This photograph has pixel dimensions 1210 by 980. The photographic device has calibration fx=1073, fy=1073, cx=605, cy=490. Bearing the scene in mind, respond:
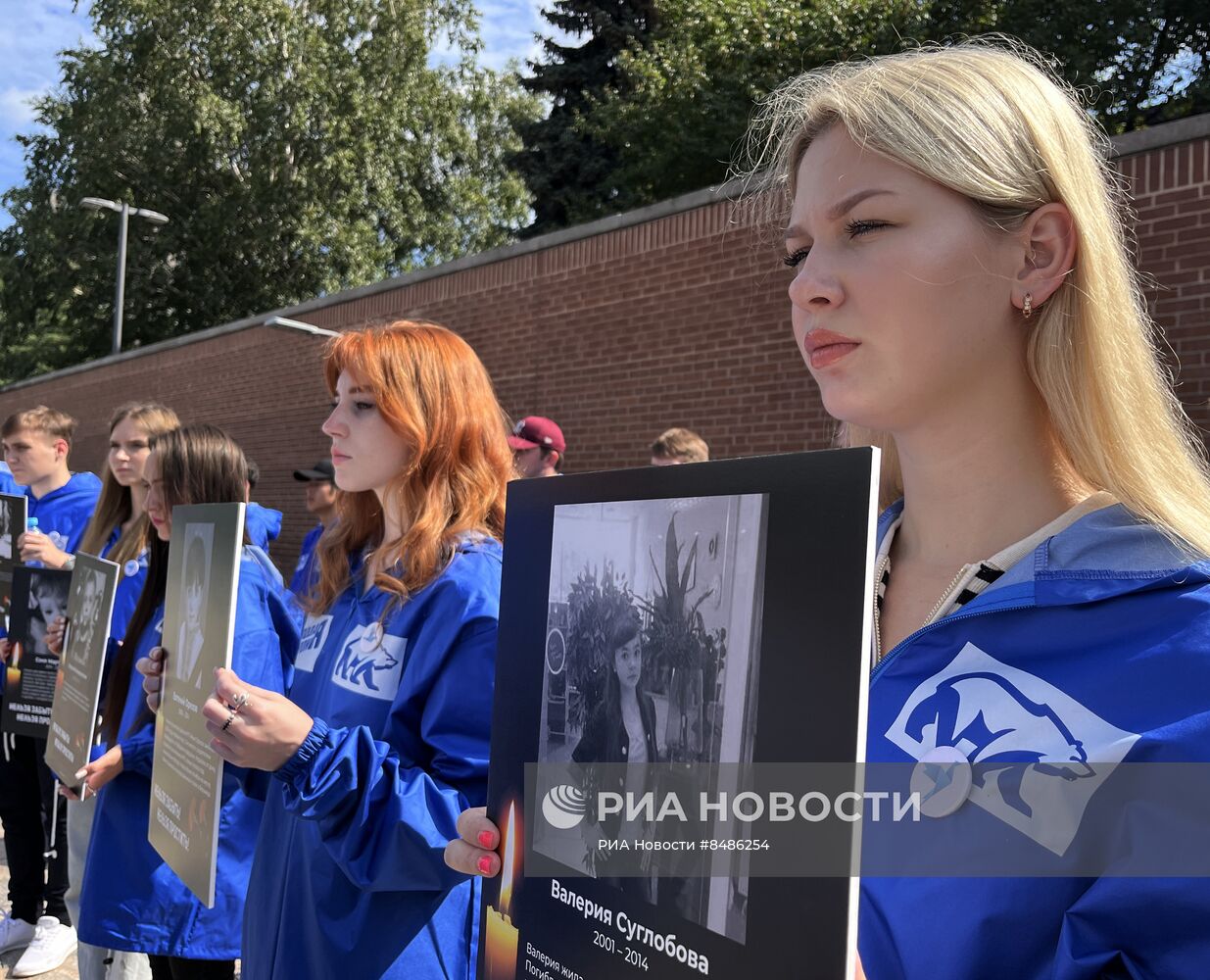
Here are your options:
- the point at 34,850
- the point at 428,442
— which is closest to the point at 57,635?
the point at 34,850

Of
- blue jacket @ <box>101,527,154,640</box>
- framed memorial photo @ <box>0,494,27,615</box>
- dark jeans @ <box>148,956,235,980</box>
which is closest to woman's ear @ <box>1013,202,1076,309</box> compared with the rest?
dark jeans @ <box>148,956,235,980</box>

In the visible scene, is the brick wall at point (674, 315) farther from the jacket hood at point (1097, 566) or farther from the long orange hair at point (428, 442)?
the jacket hood at point (1097, 566)

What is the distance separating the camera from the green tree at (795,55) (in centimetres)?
1481

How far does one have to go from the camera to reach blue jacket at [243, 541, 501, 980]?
189 cm

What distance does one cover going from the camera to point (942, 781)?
1.08 meters

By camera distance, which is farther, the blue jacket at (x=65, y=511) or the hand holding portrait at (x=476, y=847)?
the blue jacket at (x=65, y=511)

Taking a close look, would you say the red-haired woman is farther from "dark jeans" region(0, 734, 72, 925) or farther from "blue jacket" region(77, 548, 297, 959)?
"dark jeans" region(0, 734, 72, 925)

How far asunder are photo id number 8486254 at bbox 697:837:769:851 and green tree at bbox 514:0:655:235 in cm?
2392

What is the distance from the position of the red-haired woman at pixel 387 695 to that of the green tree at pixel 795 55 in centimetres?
1206

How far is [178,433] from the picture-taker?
3314mm

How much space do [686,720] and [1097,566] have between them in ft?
1.56

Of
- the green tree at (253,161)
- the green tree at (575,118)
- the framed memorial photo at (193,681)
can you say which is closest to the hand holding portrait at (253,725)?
the framed memorial photo at (193,681)

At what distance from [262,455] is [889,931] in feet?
51.5

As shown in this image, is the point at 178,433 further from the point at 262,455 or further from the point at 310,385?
the point at 262,455
